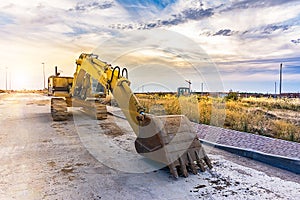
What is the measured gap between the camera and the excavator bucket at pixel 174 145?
483 centimetres

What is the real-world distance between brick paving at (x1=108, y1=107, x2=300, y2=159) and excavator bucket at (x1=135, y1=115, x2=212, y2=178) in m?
1.81

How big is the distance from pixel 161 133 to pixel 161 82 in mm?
4071

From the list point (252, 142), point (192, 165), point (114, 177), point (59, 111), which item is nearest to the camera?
point (114, 177)

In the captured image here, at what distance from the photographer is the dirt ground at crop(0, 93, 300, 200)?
406 cm

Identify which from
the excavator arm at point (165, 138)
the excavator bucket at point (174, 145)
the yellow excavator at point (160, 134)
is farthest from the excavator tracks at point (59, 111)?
the excavator bucket at point (174, 145)

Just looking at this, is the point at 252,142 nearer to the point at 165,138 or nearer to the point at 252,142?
the point at 252,142

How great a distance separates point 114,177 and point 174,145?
1222 mm

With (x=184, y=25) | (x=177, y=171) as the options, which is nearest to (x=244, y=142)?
(x=177, y=171)

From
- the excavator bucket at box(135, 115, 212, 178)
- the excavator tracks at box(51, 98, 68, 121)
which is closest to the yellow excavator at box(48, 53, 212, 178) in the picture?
the excavator bucket at box(135, 115, 212, 178)

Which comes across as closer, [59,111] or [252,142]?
[252,142]

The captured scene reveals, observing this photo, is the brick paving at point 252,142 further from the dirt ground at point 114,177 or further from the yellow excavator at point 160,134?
the yellow excavator at point 160,134

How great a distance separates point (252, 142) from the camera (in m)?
7.03

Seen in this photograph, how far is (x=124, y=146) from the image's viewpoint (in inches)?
275

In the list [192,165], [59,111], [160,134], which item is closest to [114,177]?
[160,134]
